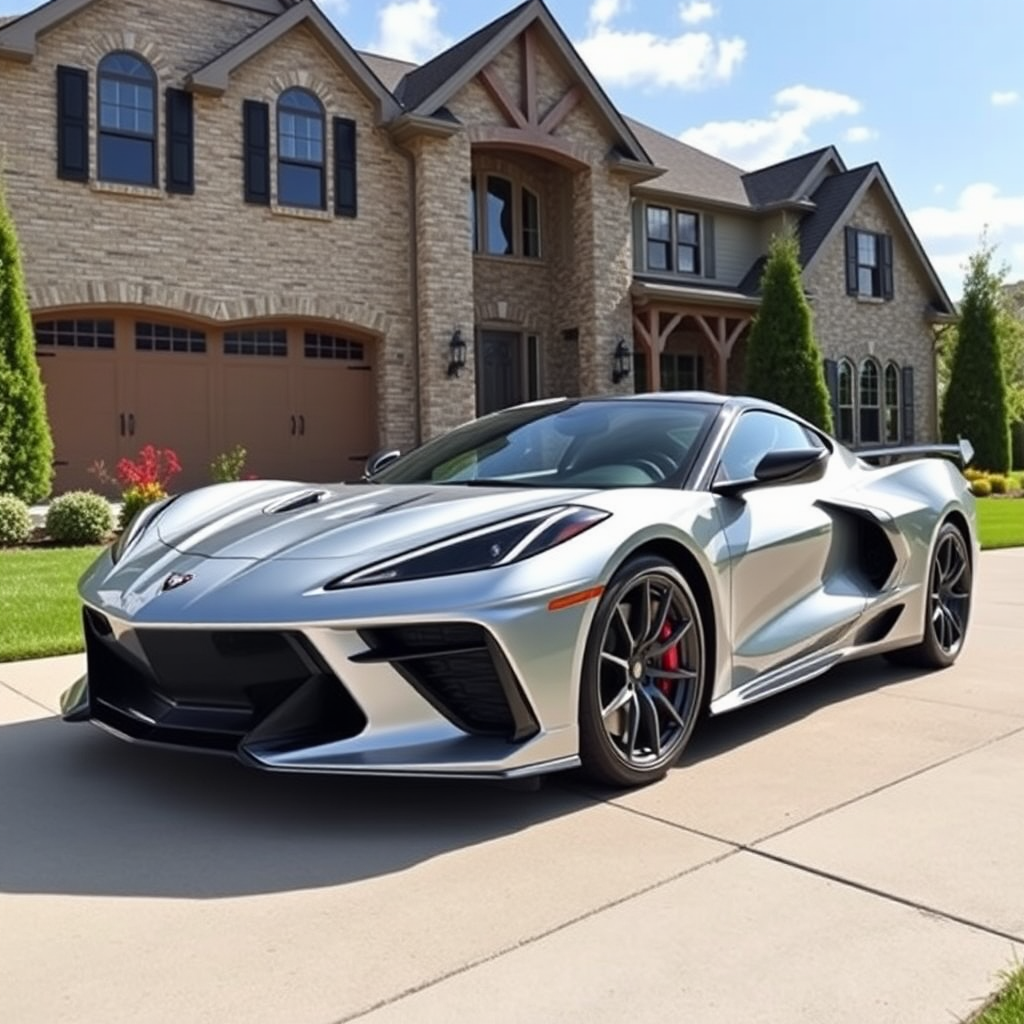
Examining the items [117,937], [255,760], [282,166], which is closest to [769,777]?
[255,760]

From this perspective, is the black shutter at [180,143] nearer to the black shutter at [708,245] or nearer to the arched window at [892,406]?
the black shutter at [708,245]

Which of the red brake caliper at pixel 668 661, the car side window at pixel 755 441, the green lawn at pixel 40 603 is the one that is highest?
the car side window at pixel 755 441

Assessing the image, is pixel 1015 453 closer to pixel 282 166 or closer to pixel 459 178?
pixel 459 178

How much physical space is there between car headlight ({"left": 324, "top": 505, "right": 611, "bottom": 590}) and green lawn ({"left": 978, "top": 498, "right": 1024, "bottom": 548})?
949 centimetres

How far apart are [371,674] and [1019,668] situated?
363cm

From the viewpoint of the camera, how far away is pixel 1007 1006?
1959 millimetres

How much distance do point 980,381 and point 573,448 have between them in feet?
79.2

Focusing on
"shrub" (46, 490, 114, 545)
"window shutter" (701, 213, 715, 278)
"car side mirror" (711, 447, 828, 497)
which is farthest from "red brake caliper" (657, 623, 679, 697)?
"window shutter" (701, 213, 715, 278)

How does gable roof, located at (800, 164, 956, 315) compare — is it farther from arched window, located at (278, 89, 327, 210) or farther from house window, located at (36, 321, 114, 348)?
house window, located at (36, 321, 114, 348)

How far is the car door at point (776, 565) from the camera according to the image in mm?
3754

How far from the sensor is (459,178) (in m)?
17.2

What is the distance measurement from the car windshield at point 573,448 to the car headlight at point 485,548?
0.56m

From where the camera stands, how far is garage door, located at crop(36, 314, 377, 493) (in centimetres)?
1466

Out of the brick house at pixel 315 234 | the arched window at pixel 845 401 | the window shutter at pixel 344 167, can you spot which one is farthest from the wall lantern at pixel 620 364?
the arched window at pixel 845 401
